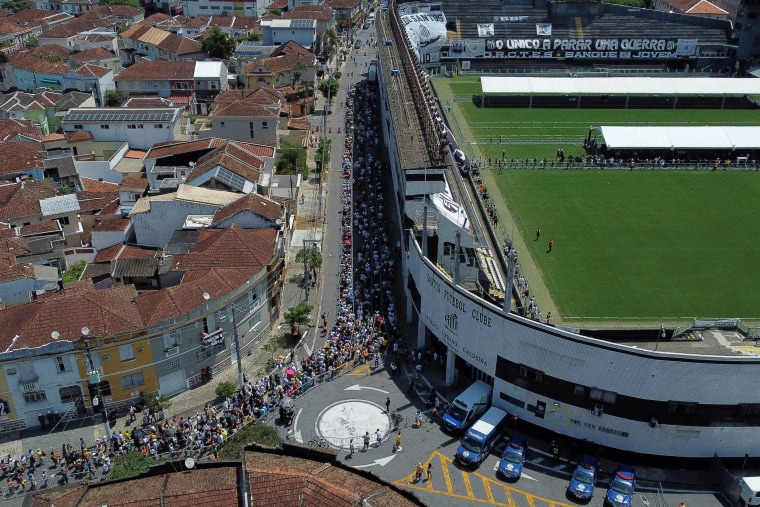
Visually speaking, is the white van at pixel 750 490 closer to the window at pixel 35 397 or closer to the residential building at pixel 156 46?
the window at pixel 35 397

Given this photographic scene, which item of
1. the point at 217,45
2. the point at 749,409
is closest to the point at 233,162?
the point at 749,409

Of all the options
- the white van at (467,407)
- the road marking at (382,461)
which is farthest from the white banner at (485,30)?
the road marking at (382,461)

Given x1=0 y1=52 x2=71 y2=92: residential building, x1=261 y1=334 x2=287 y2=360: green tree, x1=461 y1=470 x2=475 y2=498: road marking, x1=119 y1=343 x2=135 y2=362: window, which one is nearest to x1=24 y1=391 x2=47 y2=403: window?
x1=119 y1=343 x2=135 y2=362: window

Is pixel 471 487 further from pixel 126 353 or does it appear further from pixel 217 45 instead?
pixel 217 45

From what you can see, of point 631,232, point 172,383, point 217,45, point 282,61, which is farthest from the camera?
point 217,45

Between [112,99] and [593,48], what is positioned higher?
[593,48]

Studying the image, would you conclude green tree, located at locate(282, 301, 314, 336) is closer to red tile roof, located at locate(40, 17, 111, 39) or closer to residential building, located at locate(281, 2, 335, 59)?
residential building, located at locate(281, 2, 335, 59)
